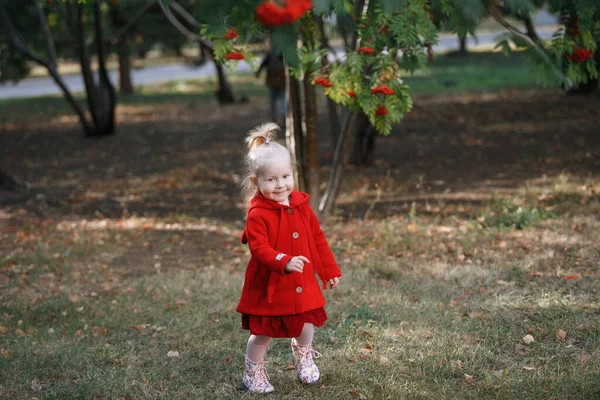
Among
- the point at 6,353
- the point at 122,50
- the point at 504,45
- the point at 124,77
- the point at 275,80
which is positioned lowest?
the point at 124,77

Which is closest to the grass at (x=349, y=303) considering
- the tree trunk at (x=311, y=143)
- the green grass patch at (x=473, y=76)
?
the tree trunk at (x=311, y=143)

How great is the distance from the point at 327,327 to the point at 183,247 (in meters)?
2.75

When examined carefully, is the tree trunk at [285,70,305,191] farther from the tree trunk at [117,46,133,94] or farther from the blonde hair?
the tree trunk at [117,46,133,94]

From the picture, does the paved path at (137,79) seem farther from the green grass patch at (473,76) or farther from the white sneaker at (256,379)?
the white sneaker at (256,379)

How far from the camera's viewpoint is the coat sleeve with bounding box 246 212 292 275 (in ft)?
11.5

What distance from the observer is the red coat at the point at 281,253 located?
3662mm

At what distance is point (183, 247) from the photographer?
7.23 m

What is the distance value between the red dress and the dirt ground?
3.24 meters

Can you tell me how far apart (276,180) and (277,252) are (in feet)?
1.18

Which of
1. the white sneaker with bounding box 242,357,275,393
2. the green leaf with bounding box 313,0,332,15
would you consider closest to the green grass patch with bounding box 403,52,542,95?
the white sneaker with bounding box 242,357,275,393

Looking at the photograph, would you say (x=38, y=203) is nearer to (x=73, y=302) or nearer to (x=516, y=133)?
(x=73, y=302)

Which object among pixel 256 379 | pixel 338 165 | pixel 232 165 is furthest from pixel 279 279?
pixel 232 165

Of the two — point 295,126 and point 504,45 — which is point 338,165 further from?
point 504,45

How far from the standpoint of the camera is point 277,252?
3578 millimetres
